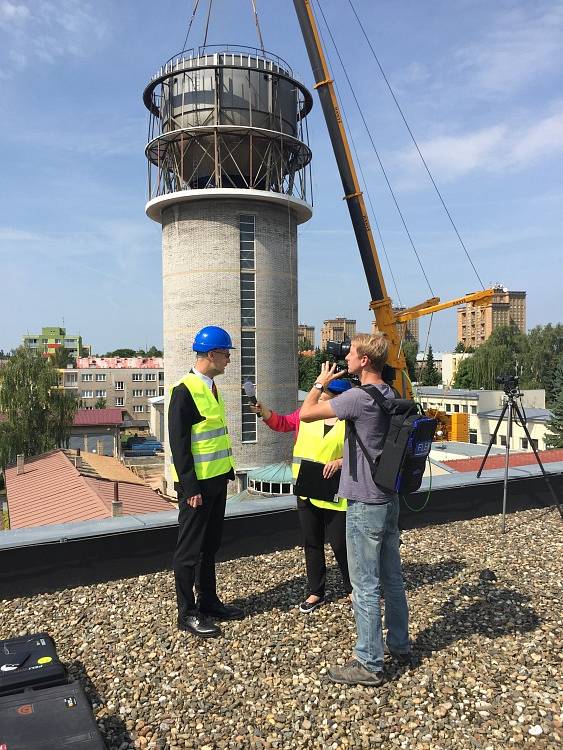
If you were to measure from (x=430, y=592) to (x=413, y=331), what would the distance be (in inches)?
6185

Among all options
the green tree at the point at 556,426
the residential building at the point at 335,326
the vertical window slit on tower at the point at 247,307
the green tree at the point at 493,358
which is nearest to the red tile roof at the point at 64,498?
the vertical window slit on tower at the point at 247,307

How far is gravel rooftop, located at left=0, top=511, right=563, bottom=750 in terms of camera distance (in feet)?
10.0

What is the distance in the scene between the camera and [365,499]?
342cm

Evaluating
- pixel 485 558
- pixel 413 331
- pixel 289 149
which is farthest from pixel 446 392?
pixel 413 331

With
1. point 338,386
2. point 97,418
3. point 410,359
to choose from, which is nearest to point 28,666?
point 338,386

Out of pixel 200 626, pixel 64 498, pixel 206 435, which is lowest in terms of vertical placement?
pixel 64 498

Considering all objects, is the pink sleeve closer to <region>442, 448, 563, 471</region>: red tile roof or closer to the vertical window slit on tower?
<region>442, 448, 563, 471</region>: red tile roof

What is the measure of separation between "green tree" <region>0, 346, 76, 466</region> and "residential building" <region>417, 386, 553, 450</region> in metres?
22.7

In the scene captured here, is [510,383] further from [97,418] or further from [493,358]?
[493,358]

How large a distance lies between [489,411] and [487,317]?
222 feet

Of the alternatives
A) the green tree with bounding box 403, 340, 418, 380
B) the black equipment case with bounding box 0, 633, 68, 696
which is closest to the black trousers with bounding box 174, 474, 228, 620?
the black equipment case with bounding box 0, 633, 68, 696

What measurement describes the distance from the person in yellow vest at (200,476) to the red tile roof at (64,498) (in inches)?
456

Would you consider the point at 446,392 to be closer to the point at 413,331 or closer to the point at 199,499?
the point at 199,499

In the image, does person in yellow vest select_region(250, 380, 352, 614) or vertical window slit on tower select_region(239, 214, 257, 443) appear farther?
vertical window slit on tower select_region(239, 214, 257, 443)
